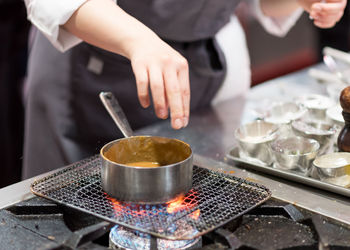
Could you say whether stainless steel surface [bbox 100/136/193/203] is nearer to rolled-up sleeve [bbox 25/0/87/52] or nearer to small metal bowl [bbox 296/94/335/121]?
rolled-up sleeve [bbox 25/0/87/52]

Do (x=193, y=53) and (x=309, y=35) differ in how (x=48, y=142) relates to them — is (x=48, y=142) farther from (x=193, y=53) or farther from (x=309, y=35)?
(x=309, y=35)

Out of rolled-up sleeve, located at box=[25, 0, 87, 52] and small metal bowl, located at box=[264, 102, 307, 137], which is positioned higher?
rolled-up sleeve, located at box=[25, 0, 87, 52]

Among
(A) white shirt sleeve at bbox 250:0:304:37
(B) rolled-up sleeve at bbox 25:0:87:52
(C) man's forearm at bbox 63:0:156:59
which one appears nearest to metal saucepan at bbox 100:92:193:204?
(C) man's forearm at bbox 63:0:156:59

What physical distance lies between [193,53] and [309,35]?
141 inches

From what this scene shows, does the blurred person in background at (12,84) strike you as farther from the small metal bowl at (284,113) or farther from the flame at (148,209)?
the flame at (148,209)

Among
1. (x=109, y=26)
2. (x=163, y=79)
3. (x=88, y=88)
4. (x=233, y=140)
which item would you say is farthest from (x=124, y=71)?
(x=163, y=79)

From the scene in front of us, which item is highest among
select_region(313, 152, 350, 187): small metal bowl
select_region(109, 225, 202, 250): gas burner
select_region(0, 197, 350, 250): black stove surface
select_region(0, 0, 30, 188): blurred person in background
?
select_region(313, 152, 350, 187): small metal bowl

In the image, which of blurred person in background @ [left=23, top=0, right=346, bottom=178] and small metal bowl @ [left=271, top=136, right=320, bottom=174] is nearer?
small metal bowl @ [left=271, top=136, right=320, bottom=174]

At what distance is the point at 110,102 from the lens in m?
1.18

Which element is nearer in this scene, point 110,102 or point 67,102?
point 110,102

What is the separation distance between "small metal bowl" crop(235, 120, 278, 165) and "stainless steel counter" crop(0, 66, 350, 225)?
0.05 m

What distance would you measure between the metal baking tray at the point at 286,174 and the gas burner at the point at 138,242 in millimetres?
307

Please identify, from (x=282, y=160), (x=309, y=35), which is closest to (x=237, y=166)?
(x=282, y=160)

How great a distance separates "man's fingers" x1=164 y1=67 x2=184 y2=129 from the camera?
998mm
